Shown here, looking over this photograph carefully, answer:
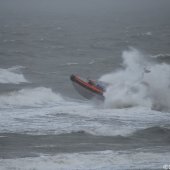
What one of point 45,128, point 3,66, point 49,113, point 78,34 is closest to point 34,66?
point 3,66

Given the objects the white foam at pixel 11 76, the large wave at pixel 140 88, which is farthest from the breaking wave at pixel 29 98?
the white foam at pixel 11 76

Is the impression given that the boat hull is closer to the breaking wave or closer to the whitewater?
the whitewater

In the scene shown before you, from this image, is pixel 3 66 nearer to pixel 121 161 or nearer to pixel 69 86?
pixel 69 86

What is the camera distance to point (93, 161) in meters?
21.1

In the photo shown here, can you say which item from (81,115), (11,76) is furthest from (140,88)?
(11,76)

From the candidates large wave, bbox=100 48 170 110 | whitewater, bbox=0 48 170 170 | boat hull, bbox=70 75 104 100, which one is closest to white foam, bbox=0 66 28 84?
whitewater, bbox=0 48 170 170

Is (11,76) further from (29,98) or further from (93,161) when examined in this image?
(93,161)

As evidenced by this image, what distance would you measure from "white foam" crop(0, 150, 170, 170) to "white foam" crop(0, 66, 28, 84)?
1806 cm

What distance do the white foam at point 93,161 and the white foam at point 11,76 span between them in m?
18.1

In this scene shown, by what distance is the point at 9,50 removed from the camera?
5762cm

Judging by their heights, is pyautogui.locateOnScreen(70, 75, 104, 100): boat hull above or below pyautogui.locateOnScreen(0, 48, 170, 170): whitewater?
above

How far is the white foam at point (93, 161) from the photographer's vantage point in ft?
67.1

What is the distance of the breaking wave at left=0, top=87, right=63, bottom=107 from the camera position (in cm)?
3162

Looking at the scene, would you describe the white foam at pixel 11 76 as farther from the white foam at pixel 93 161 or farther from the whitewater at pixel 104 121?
the white foam at pixel 93 161
